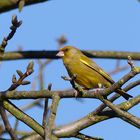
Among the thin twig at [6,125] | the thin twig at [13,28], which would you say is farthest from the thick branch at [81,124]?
the thin twig at [13,28]

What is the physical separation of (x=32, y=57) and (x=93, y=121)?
1.19 metres

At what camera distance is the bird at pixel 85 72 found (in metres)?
6.49

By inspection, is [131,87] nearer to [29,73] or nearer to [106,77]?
[29,73]

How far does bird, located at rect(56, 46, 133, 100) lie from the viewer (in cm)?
649

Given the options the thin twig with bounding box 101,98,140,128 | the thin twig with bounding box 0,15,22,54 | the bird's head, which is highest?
the bird's head

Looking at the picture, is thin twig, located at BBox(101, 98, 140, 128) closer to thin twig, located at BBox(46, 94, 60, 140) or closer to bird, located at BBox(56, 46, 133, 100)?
thin twig, located at BBox(46, 94, 60, 140)

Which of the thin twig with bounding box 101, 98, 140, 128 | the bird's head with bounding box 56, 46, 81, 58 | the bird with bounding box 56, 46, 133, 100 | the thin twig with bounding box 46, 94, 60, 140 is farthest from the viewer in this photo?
the bird's head with bounding box 56, 46, 81, 58

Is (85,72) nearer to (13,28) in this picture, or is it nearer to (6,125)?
(13,28)

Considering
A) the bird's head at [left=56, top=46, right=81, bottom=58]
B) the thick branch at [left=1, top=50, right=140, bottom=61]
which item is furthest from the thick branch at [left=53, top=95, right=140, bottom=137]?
the bird's head at [left=56, top=46, right=81, bottom=58]

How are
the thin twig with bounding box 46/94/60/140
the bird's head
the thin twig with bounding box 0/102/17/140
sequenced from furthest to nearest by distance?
the bird's head → the thin twig with bounding box 0/102/17/140 → the thin twig with bounding box 46/94/60/140

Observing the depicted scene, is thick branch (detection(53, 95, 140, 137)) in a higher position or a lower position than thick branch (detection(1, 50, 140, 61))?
lower

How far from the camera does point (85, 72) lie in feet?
22.1

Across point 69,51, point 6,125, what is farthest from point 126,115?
point 69,51

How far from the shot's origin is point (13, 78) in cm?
391
